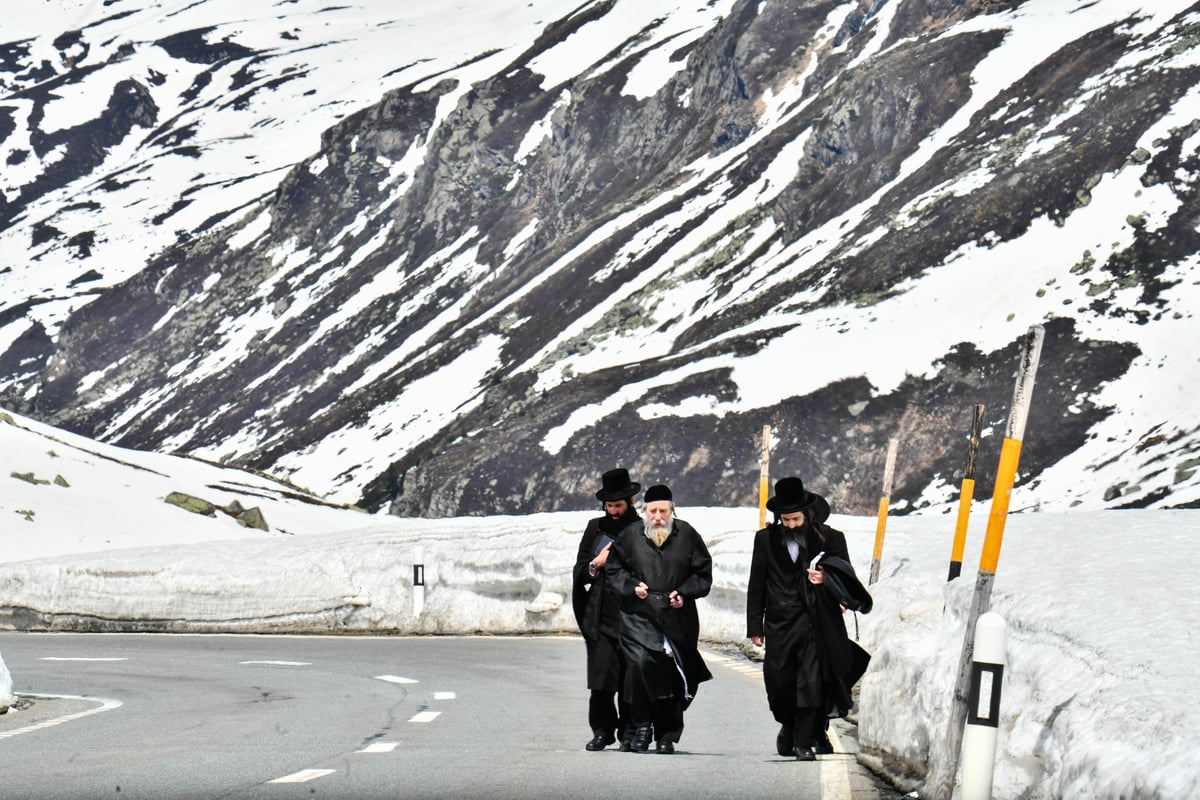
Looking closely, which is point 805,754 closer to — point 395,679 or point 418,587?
point 395,679

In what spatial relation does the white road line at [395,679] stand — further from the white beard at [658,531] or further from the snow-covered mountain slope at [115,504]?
the snow-covered mountain slope at [115,504]

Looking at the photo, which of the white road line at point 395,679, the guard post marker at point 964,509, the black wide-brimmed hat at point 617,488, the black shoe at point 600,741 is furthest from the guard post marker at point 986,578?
the white road line at point 395,679

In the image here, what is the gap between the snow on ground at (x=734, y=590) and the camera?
277 inches

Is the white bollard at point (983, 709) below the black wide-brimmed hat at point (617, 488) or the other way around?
below

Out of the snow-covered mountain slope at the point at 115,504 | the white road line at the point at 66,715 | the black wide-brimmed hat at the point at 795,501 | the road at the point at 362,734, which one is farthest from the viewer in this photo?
the snow-covered mountain slope at the point at 115,504

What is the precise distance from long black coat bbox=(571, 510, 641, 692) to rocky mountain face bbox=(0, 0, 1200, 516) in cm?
3629

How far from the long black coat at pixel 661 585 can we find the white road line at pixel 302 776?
7.56 feet

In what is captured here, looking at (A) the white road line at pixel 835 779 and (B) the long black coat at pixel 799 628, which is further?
(B) the long black coat at pixel 799 628

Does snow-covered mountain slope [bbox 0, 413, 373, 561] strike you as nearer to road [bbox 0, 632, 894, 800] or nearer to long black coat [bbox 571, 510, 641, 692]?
road [bbox 0, 632, 894, 800]

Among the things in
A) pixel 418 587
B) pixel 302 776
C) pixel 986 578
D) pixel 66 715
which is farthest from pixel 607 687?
pixel 418 587

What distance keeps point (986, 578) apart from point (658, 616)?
363cm

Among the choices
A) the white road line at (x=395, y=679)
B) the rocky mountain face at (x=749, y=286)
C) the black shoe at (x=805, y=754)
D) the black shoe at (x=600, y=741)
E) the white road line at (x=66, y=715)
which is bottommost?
the white road line at (x=66, y=715)

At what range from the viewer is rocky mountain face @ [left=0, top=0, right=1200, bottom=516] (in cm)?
6475

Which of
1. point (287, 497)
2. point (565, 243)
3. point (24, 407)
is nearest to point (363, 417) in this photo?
point (565, 243)
